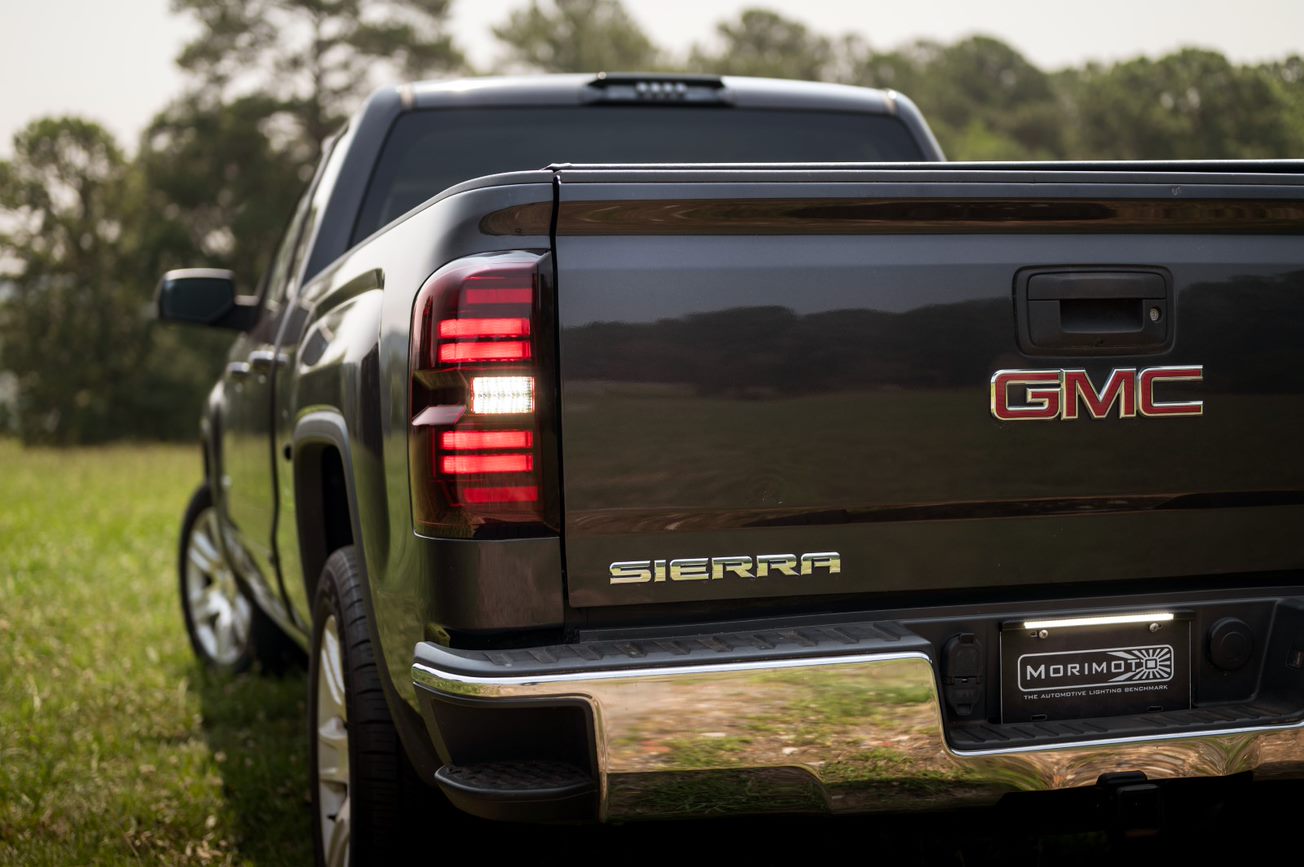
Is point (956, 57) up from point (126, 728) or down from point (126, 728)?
up

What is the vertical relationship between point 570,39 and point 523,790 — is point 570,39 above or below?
above

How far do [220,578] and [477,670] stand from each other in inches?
152

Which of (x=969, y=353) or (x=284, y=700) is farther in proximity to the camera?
(x=284, y=700)

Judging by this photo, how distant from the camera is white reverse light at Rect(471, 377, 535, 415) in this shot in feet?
7.14

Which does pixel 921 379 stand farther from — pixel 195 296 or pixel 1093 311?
pixel 195 296

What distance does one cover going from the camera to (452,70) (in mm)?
41281

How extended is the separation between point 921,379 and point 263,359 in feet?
8.07

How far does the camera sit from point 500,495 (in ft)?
7.18

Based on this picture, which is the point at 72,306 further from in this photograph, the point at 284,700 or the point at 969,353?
the point at 969,353

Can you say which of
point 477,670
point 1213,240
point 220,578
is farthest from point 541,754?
point 220,578

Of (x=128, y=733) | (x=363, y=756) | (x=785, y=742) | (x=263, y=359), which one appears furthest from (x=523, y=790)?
(x=128, y=733)

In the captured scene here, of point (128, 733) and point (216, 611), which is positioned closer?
point (128, 733)

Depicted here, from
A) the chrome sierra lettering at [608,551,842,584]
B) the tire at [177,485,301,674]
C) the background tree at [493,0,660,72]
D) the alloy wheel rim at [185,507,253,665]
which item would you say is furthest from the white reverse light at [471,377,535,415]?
the background tree at [493,0,660,72]

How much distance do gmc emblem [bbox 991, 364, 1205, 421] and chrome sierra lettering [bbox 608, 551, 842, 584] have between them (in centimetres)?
41
